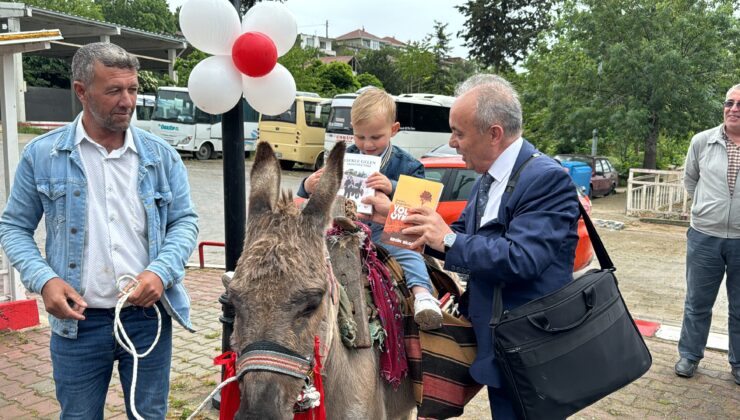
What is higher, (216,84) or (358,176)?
(216,84)

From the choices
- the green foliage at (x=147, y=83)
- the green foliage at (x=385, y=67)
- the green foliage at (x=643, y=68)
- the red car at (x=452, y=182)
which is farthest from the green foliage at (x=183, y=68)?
the green foliage at (x=385, y=67)

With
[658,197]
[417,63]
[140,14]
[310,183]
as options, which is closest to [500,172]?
[310,183]

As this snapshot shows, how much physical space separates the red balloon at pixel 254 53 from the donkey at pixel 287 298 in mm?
1671

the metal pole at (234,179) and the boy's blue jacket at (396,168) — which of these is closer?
the boy's blue jacket at (396,168)

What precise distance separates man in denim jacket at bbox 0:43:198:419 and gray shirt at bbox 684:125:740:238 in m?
4.79

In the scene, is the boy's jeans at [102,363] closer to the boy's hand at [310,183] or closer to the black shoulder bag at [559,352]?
the boy's hand at [310,183]

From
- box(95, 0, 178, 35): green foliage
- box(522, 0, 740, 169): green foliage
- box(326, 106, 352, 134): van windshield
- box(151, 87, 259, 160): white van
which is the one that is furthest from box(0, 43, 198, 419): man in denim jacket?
box(95, 0, 178, 35): green foliage

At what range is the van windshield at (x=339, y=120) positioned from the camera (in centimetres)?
2166

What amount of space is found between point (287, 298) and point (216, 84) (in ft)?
7.66

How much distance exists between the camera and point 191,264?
9734 millimetres

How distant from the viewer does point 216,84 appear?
3.85 m

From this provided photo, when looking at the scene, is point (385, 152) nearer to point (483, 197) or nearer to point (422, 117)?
point (483, 197)

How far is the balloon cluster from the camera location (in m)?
3.82

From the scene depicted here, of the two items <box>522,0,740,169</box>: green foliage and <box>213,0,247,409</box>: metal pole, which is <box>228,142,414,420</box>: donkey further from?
<box>522,0,740,169</box>: green foliage
